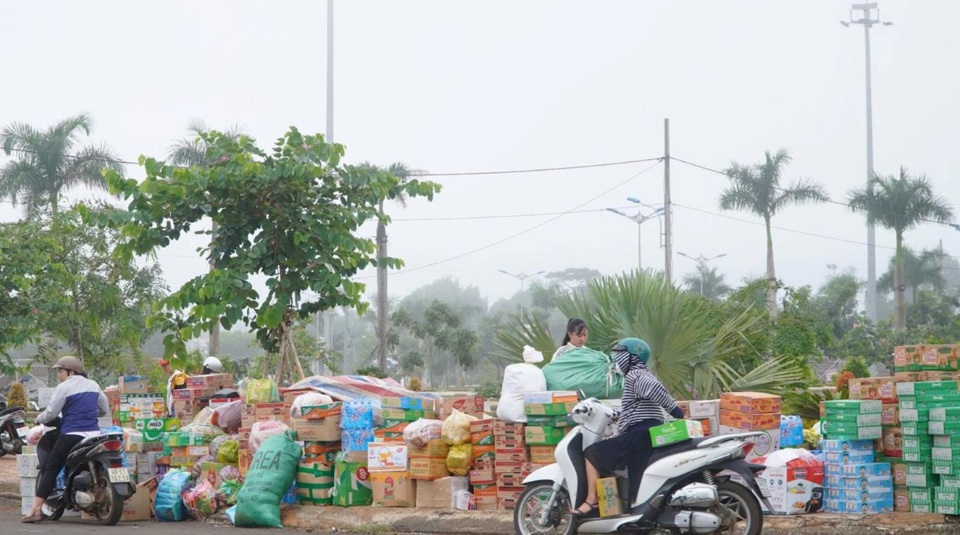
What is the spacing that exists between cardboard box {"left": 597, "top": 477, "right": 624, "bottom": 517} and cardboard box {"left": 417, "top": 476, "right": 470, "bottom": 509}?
7.85ft

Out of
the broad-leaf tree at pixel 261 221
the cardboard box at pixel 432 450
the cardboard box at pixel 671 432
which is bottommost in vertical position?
the cardboard box at pixel 432 450

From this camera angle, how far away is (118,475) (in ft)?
37.7

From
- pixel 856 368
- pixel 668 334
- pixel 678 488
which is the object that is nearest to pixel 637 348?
pixel 678 488

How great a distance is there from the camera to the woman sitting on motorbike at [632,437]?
28.3 ft

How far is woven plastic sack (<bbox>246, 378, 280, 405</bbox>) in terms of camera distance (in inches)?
500

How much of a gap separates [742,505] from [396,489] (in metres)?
3.98

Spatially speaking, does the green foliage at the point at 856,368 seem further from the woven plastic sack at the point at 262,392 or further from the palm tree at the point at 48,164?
the palm tree at the point at 48,164

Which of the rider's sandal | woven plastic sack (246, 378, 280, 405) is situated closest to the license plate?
woven plastic sack (246, 378, 280, 405)

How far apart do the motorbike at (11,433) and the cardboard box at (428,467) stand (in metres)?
10.7

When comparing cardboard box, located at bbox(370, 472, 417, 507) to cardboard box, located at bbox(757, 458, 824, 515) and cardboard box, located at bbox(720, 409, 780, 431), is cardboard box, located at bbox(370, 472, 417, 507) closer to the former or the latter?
cardboard box, located at bbox(720, 409, 780, 431)

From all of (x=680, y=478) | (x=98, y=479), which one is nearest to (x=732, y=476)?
(x=680, y=478)

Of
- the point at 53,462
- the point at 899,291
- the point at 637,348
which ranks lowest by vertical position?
the point at 53,462

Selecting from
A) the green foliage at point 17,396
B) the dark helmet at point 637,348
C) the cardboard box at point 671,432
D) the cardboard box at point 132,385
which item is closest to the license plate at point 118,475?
the cardboard box at point 132,385

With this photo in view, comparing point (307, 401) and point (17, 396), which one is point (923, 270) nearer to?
point (17, 396)
